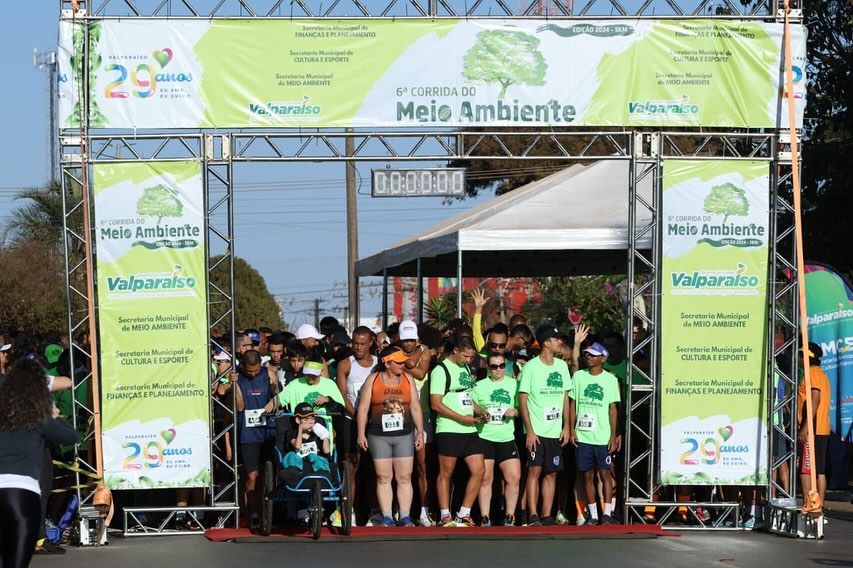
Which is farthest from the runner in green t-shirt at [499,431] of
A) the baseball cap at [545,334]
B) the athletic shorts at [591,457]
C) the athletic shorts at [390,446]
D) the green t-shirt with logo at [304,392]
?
the green t-shirt with logo at [304,392]

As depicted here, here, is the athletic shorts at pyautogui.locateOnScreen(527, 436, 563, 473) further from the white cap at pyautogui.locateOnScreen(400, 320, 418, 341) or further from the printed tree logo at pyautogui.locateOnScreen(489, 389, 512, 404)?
the white cap at pyautogui.locateOnScreen(400, 320, 418, 341)

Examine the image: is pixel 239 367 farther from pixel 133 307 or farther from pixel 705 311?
pixel 705 311

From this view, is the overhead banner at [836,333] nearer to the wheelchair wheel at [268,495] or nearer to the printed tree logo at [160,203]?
the wheelchair wheel at [268,495]

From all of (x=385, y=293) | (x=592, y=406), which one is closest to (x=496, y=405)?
(x=592, y=406)

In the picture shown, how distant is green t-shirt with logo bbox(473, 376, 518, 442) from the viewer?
500 inches

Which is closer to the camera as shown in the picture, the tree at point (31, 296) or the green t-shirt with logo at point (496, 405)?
the green t-shirt with logo at point (496, 405)

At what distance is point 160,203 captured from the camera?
1259 centimetres

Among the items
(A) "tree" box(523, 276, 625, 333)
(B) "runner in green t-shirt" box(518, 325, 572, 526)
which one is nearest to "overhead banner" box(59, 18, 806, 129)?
(B) "runner in green t-shirt" box(518, 325, 572, 526)

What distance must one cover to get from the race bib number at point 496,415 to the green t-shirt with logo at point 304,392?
1.43m

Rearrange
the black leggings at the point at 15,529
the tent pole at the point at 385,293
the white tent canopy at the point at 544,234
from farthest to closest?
the tent pole at the point at 385,293
the white tent canopy at the point at 544,234
the black leggings at the point at 15,529

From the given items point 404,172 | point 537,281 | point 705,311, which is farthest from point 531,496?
point 537,281

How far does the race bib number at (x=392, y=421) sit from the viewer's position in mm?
12414

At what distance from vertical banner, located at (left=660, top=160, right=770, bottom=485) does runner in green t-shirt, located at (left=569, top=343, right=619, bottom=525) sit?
541mm

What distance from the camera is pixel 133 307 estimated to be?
1258cm
